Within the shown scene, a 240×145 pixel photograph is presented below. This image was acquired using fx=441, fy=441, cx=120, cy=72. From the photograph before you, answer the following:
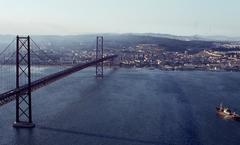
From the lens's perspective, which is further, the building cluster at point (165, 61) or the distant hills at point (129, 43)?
the distant hills at point (129, 43)

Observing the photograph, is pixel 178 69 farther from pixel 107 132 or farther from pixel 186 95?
pixel 107 132

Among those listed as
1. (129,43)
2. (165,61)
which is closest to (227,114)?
(165,61)

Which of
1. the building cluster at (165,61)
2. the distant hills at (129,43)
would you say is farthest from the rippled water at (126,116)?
the distant hills at (129,43)

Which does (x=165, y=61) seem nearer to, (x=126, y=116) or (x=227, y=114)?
(x=227, y=114)

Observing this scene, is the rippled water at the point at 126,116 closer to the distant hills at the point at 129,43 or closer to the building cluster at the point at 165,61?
the building cluster at the point at 165,61

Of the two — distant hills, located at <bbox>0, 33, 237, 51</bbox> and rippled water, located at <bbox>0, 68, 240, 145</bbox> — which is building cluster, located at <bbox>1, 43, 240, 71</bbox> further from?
rippled water, located at <bbox>0, 68, 240, 145</bbox>

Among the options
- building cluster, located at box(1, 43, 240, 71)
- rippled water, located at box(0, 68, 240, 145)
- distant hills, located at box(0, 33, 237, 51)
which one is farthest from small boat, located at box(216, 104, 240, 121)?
distant hills, located at box(0, 33, 237, 51)

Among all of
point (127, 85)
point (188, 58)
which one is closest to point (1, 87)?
point (127, 85)

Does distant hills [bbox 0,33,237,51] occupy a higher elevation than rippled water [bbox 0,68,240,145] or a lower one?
higher
